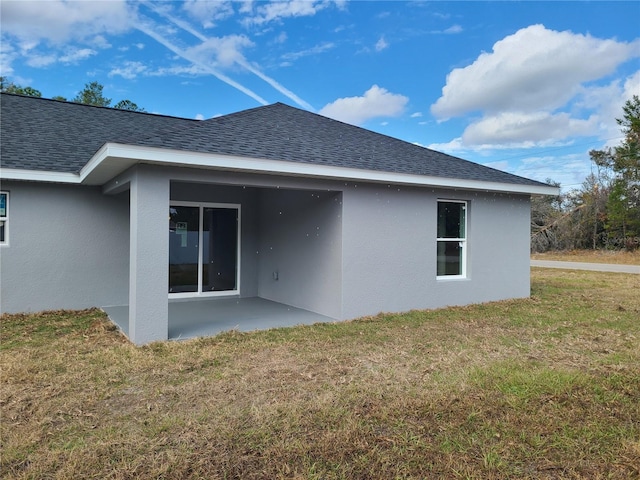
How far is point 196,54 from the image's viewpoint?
15945 mm

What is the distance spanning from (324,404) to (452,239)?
6064 mm

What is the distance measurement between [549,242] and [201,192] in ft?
85.7

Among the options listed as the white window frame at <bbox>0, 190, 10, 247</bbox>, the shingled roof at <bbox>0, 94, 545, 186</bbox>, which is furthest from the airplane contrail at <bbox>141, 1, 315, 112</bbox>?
the white window frame at <bbox>0, 190, 10, 247</bbox>

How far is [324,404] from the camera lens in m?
3.66

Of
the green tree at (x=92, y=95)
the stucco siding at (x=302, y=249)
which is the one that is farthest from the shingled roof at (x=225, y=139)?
the green tree at (x=92, y=95)

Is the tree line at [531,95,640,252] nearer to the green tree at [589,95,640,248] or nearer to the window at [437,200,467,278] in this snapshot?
the green tree at [589,95,640,248]

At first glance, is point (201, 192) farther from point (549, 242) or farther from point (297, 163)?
point (549, 242)

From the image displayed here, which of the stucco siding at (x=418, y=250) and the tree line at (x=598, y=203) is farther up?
→ the tree line at (x=598, y=203)

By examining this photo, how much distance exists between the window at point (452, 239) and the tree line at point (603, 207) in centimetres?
2149

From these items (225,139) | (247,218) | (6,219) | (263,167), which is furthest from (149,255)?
(247,218)

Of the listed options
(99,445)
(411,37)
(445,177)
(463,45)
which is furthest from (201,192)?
(463,45)

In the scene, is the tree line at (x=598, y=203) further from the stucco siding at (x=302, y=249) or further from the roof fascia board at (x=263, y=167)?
the roof fascia board at (x=263, y=167)

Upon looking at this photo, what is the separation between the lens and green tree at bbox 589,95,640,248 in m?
24.7

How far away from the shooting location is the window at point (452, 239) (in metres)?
8.74
